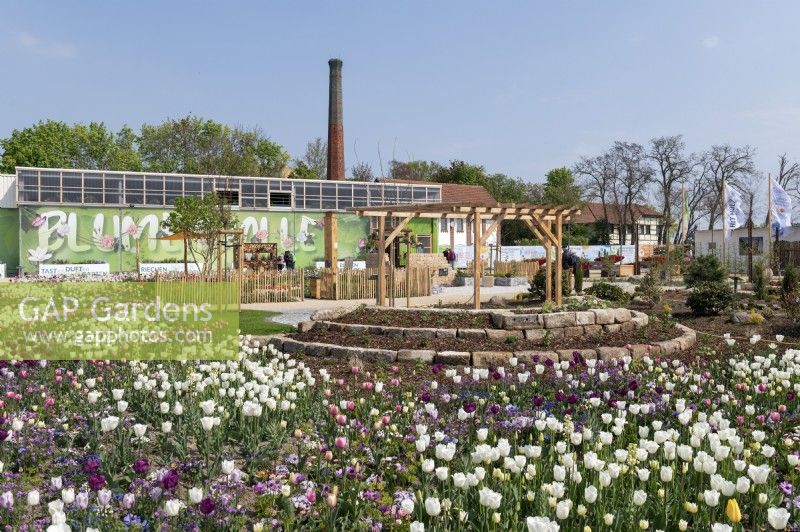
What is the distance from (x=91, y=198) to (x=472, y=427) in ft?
117

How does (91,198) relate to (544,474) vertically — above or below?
above

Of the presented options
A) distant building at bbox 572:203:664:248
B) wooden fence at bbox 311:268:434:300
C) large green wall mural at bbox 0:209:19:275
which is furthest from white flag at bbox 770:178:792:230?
distant building at bbox 572:203:664:248

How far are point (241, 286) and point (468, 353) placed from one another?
499 inches

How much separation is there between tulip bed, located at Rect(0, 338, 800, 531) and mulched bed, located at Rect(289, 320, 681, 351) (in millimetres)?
2811

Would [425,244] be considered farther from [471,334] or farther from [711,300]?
[471,334]

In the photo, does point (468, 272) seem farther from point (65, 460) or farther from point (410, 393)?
point (65, 460)

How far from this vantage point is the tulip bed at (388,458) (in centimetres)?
351

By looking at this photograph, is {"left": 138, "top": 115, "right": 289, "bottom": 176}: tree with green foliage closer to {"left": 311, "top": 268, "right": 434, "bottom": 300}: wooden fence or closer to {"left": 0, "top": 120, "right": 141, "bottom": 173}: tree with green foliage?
{"left": 0, "top": 120, "right": 141, "bottom": 173}: tree with green foliage

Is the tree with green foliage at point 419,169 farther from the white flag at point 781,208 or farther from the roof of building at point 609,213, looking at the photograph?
the white flag at point 781,208

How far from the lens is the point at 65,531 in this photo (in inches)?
106

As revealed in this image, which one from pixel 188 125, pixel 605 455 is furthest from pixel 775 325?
pixel 188 125

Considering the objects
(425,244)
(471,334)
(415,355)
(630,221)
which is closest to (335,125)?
(425,244)

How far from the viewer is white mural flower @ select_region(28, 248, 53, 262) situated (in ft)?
117

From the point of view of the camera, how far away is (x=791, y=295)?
15.0 meters
